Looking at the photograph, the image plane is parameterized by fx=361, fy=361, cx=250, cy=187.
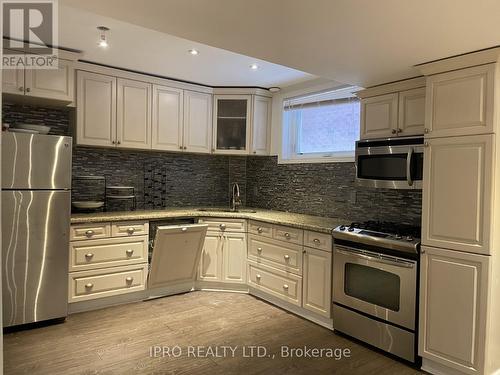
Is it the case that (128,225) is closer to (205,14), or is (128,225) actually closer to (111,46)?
(111,46)

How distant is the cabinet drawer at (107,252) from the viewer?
3.29 metres

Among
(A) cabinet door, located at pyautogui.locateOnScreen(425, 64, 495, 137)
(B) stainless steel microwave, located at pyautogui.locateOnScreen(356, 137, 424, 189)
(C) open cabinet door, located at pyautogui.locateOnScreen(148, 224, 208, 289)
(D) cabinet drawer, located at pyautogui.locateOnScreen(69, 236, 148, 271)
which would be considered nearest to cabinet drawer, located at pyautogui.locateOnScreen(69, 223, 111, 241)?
(D) cabinet drawer, located at pyautogui.locateOnScreen(69, 236, 148, 271)

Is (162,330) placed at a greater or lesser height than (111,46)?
lesser

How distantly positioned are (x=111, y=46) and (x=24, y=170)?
1.25 m

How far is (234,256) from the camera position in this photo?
399 cm

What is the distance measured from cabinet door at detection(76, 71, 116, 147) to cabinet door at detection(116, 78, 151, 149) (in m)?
0.07

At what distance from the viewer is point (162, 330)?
3.03m

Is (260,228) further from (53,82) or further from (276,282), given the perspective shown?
(53,82)

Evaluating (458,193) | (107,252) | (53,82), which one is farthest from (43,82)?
(458,193)

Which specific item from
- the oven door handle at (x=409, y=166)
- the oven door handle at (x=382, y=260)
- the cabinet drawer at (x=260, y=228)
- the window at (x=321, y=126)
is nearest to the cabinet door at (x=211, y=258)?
the cabinet drawer at (x=260, y=228)

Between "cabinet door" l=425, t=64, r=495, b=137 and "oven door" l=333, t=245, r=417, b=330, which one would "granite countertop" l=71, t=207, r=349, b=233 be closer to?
"oven door" l=333, t=245, r=417, b=330

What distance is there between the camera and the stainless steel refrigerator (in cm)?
286

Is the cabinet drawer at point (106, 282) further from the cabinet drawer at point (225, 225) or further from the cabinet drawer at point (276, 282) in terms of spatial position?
the cabinet drawer at point (276, 282)

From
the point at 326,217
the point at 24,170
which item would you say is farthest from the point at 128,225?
the point at 326,217
